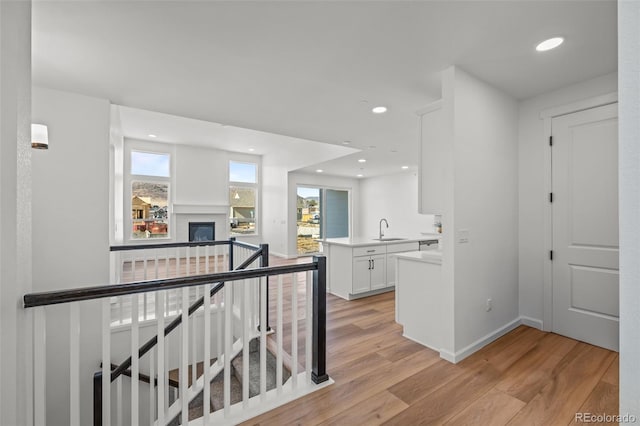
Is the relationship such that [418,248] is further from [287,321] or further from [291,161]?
[291,161]

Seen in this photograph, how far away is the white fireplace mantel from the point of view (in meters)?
7.37

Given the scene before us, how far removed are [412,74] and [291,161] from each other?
5.31 meters

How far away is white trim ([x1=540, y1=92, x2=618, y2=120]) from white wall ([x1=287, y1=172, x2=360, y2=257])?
20.8ft

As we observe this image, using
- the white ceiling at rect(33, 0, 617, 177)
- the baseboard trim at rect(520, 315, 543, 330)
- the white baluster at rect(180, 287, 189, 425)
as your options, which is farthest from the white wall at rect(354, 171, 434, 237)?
the white baluster at rect(180, 287, 189, 425)

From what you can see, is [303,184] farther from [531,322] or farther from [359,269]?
[531,322]

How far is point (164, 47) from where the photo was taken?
86.1 inches

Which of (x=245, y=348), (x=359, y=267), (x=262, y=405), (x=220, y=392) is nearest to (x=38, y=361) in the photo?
(x=245, y=348)

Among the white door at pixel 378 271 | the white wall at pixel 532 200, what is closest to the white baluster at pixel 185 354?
the white door at pixel 378 271

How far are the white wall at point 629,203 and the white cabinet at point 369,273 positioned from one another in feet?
12.3

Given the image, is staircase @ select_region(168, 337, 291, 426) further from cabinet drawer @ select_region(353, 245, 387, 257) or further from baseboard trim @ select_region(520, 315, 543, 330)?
baseboard trim @ select_region(520, 315, 543, 330)

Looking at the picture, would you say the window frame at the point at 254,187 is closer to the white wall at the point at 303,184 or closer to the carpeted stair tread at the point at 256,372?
the white wall at the point at 303,184

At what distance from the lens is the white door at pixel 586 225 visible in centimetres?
258

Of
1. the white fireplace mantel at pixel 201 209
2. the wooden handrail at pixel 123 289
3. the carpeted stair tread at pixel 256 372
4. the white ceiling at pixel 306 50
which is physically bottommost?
the carpeted stair tread at pixel 256 372

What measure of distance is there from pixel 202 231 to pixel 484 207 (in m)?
6.94
